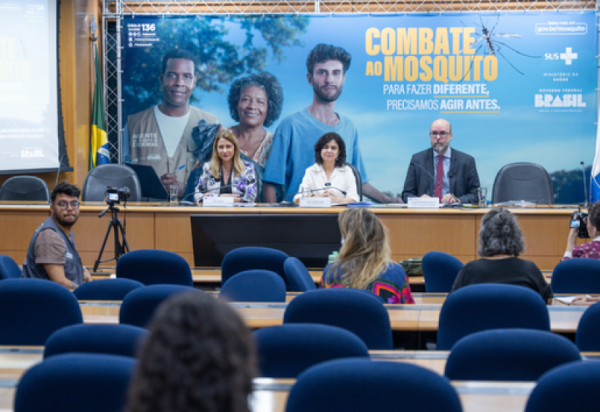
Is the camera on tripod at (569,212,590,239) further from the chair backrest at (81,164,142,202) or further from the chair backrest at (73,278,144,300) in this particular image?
the chair backrest at (81,164,142,202)

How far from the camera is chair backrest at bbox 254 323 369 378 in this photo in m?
1.48

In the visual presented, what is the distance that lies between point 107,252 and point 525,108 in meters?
5.04

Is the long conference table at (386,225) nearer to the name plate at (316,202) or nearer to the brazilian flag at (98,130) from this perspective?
the name plate at (316,202)

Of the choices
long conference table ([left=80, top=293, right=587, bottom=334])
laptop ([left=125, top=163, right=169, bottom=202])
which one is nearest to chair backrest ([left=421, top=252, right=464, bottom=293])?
long conference table ([left=80, top=293, right=587, bottom=334])

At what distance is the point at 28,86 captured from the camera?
21.0 feet

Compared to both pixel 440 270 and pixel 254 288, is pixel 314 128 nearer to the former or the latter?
pixel 440 270

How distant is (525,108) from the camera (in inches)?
268

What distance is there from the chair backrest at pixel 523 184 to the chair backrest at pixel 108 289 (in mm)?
4068

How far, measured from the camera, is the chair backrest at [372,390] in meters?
1.14

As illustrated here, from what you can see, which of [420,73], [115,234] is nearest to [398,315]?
[115,234]

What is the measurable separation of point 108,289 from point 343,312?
1278mm

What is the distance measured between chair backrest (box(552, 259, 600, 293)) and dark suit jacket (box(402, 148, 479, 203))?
2.67m

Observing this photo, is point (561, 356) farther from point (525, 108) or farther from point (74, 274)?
point (525, 108)

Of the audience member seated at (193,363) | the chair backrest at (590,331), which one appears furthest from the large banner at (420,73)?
the audience member seated at (193,363)
